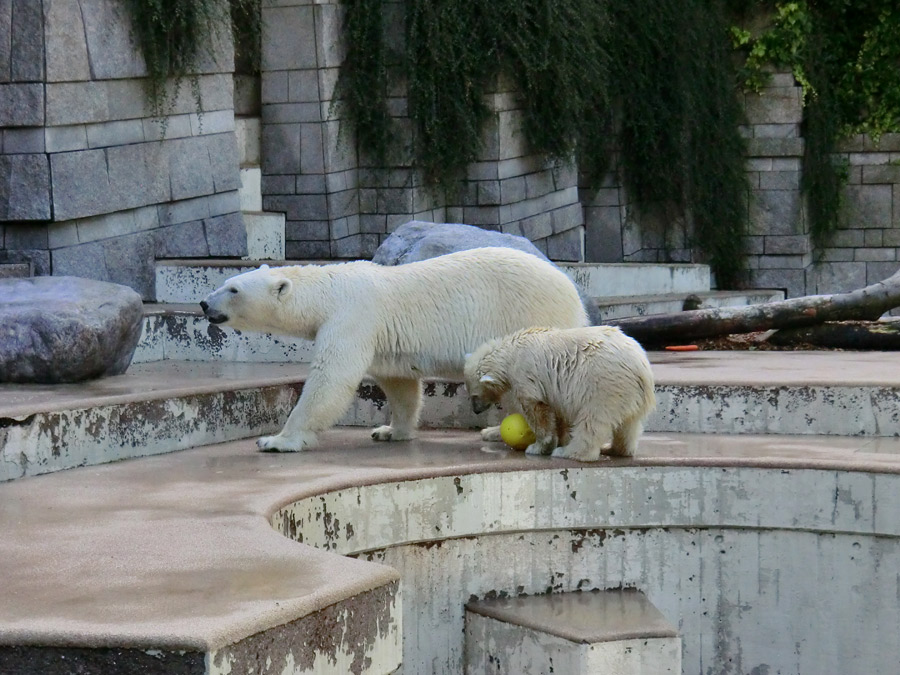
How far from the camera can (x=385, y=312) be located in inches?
204

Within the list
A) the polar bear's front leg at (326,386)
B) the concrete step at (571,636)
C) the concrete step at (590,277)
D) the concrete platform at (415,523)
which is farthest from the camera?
the concrete step at (590,277)

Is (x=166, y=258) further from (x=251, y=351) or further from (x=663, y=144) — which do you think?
(x=663, y=144)

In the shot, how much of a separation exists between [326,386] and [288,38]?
503 centimetres

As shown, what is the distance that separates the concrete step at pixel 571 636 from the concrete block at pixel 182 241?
13.2 ft

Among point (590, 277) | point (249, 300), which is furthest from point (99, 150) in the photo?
point (590, 277)

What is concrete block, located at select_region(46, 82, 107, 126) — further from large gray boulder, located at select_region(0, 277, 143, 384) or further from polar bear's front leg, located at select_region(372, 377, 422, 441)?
polar bear's front leg, located at select_region(372, 377, 422, 441)

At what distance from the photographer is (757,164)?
1311 cm

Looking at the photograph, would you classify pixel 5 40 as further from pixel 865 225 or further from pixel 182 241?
pixel 865 225

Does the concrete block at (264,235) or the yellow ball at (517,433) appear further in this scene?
the concrete block at (264,235)

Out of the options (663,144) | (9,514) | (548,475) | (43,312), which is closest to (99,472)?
(9,514)

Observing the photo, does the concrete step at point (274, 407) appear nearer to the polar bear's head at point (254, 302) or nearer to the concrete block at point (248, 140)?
the polar bear's head at point (254, 302)

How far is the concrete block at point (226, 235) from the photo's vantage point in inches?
337

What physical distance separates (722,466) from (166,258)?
14.3ft

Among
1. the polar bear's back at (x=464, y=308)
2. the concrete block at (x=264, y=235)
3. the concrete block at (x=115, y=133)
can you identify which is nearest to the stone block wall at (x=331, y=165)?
the concrete block at (x=264, y=235)
